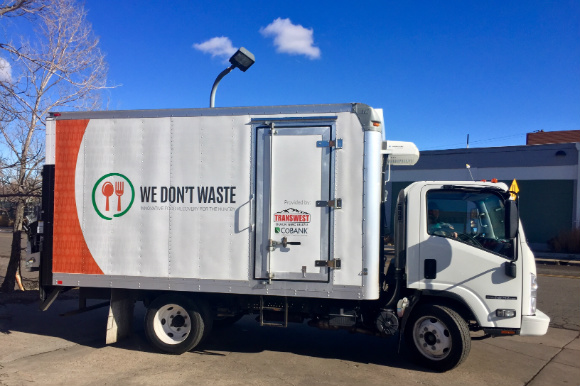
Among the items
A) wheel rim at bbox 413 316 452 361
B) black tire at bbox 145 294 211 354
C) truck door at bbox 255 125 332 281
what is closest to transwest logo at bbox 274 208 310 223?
truck door at bbox 255 125 332 281

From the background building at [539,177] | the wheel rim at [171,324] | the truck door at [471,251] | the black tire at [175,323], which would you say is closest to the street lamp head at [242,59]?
the truck door at [471,251]

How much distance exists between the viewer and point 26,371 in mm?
5816

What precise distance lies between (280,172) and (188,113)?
155 centimetres

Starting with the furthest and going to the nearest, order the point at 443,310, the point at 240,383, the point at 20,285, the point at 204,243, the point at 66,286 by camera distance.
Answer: the point at 20,285 < the point at 66,286 < the point at 204,243 < the point at 443,310 < the point at 240,383

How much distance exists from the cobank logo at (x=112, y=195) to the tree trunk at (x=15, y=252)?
14.6 feet

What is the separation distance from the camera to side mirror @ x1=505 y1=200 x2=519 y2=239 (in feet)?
17.8

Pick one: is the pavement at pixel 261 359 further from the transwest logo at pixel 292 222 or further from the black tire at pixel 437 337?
the transwest logo at pixel 292 222

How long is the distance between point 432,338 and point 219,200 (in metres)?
3.29

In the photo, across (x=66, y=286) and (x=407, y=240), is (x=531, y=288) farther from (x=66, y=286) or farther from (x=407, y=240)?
(x=66, y=286)

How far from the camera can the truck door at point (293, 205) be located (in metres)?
5.98

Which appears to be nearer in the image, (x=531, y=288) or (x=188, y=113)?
(x=531, y=288)

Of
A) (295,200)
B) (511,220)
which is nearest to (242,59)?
(295,200)

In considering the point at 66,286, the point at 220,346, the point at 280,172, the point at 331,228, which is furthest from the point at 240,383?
the point at 66,286

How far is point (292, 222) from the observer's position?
6047 millimetres
